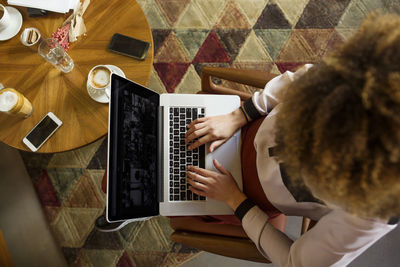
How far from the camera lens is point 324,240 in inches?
28.3

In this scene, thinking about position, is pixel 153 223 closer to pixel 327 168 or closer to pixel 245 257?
pixel 245 257

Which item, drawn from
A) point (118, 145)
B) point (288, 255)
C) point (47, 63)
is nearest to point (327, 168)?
point (288, 255)

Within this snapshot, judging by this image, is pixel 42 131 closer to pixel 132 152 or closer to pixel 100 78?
pixel 100 78

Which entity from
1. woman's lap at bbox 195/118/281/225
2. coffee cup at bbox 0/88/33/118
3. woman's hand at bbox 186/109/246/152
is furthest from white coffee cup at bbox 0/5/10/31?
woman's lap at bbox 195/118/281/225

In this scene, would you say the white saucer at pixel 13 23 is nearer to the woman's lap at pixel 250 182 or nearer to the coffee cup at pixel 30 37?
the coffee cup at pixel 30 37

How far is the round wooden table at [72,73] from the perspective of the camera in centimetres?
106

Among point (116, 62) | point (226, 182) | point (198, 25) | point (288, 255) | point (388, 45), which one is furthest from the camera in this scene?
point (198, 25)

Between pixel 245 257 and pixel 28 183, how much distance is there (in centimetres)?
136

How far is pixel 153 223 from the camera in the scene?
157 centimetres

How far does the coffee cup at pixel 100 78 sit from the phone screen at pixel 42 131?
22 cm

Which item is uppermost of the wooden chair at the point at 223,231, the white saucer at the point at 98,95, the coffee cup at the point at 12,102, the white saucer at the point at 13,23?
the white saucer at the point at 13,23

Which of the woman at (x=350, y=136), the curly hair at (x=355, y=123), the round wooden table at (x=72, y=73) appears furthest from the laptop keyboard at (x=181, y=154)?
the curly hair at (x=355, y=123)

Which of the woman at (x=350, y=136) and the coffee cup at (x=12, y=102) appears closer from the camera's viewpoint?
the woman at (x=350, y=136)

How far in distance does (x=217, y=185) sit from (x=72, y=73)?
0.75m
